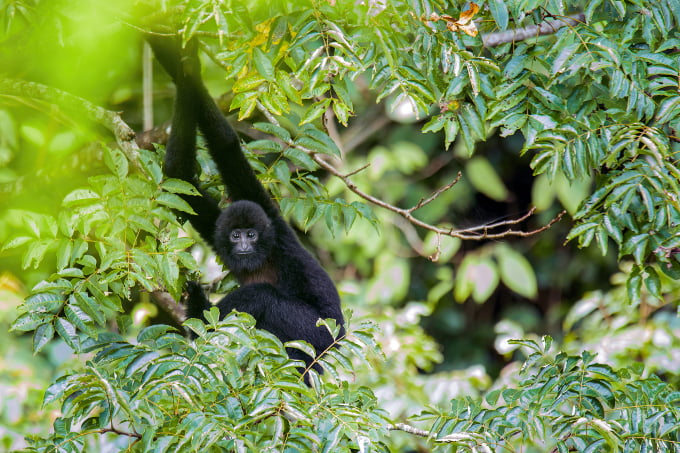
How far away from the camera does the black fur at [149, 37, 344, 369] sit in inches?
152

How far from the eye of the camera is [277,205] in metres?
4.74

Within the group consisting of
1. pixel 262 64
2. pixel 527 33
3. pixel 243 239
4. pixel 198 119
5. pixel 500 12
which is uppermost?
pixel 262 64

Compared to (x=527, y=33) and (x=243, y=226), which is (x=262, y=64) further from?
(x=527, y=33)

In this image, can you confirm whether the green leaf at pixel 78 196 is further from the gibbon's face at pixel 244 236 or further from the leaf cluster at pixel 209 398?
the gibbon's face at pixel 244 236

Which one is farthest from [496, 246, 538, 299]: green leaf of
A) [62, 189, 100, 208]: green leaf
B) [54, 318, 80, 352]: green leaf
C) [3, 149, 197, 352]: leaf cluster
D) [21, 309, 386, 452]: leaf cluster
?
[54, 318, 80, 352]: green leaf

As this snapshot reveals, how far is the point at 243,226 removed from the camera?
454 centimetres

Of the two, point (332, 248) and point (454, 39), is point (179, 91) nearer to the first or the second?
point (454, 39)

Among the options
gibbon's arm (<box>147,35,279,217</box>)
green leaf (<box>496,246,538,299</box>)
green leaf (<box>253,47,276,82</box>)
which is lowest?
green leaf (<box>496,246,538,299</box>)

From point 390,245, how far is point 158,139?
3225mm

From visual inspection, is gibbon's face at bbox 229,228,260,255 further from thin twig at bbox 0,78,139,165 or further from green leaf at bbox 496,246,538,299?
green leaf at bbox 496,246,538,299

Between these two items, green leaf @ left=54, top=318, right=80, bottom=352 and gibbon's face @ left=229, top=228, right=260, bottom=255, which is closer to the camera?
→ green leaf @ left=54, top=318, right=80, bottom=352

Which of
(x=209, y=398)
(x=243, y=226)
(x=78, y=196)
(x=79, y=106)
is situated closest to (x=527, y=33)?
(x=243, y=226)

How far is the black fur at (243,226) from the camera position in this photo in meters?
3.86

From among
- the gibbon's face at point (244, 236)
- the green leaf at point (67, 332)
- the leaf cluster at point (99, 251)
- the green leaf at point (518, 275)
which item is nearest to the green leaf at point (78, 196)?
the leaf cluster at point (99, 251)
